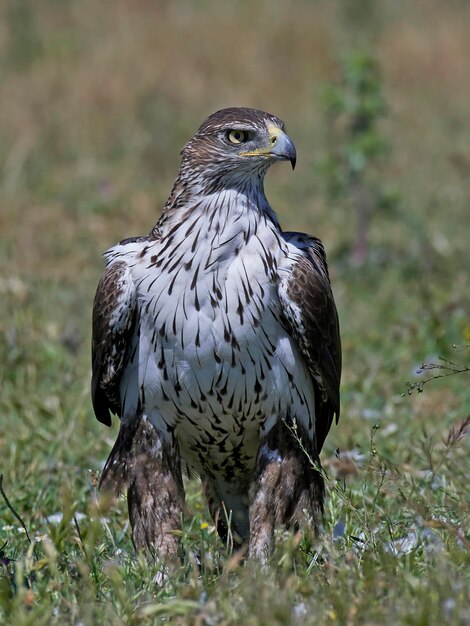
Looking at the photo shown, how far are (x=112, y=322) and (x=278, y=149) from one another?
851mm

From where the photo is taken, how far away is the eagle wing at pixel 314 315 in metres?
4.18

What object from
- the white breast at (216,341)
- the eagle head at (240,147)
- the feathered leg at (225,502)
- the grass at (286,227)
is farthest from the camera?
the feathered leg at (225,502)

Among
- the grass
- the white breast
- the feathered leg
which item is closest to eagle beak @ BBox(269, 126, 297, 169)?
the white breast

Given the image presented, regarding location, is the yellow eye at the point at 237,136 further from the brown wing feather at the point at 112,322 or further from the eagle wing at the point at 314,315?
the brown wing feather at the point at 112,322

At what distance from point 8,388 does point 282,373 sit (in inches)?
106

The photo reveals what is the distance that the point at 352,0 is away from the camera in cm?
1709

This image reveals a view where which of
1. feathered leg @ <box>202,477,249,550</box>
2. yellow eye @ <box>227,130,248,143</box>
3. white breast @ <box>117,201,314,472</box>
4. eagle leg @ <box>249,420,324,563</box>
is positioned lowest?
feathered leg @ <box>202,477,249,550</box>

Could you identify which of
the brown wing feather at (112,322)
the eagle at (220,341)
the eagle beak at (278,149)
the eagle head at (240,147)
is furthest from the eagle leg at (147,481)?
the eagle beak at (278,149)

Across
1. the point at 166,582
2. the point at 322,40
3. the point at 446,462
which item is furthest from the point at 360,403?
the point at 322,40

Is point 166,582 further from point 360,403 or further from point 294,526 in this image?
point 360,403

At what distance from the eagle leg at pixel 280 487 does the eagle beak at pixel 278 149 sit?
3.11 ft

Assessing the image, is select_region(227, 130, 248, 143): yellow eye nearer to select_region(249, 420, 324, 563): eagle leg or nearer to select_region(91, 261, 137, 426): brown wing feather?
select_region(91, 261, 137, 426): brown wing feather

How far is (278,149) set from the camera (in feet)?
13.8

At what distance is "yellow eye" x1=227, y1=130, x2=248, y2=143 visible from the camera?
14.1 ft
